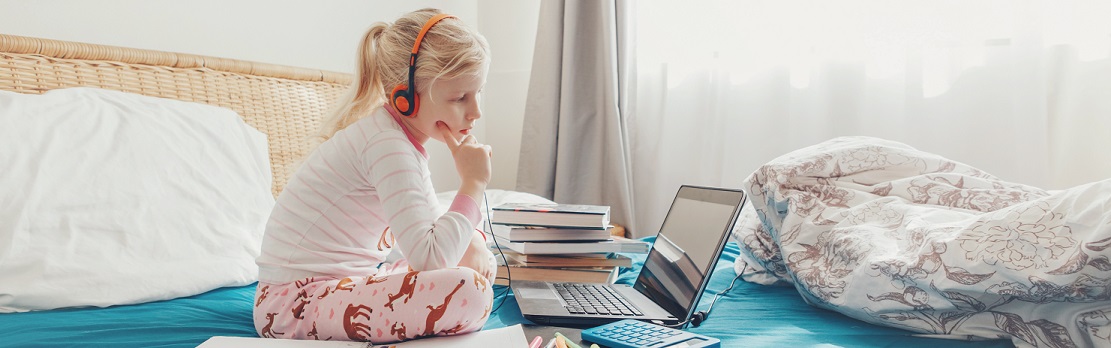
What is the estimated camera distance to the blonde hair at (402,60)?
3.46ft

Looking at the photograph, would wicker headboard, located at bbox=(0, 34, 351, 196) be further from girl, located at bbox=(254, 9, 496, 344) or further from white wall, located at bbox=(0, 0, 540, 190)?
girl, located at bbox=(254, 9, 496, 344)

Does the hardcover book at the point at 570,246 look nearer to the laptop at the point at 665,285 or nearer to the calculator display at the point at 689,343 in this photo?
the laptop at the point at 665,285

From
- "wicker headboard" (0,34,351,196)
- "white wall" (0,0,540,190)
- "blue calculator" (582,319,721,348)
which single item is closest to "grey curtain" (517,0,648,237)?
"white wall" (0,0,540,190)

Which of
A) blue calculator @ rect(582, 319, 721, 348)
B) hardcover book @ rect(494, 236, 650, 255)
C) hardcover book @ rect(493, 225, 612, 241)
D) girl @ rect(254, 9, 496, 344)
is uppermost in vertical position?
girl @ rect(254, 9, 496, 344)

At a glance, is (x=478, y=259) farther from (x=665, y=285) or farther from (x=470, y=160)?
(x=665, y=285)

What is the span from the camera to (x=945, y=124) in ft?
6.31

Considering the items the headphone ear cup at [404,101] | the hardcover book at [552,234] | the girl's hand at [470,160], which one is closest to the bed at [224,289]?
the hardcover book at [552,234]

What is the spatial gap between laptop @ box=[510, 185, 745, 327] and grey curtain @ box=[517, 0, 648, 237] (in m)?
1.13

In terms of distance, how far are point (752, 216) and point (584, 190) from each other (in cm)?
116

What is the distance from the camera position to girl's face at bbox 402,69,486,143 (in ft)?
3.51

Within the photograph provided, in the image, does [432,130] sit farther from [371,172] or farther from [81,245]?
[81,245]

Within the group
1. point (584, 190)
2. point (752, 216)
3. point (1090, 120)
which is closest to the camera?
point (752, 216)

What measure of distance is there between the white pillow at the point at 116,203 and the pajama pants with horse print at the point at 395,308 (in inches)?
13.9

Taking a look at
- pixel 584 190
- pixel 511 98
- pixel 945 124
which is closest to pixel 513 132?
pixel 511 98
